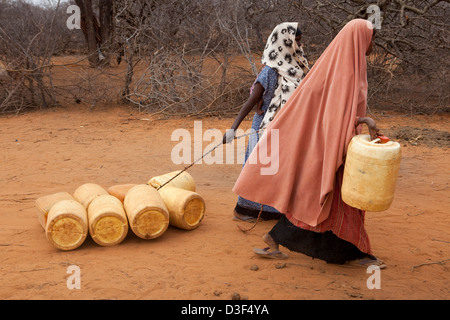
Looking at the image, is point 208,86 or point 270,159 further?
point 208,86

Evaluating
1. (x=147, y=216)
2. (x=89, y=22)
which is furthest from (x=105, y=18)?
(x=147, y=216)

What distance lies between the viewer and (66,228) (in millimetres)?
3463

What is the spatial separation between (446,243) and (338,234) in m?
1.34

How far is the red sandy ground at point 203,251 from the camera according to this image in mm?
2949

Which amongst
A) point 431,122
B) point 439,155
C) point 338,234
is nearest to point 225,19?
point 431,122

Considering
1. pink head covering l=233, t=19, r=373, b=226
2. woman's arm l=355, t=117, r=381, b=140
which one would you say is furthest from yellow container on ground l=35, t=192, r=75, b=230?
woman's arm l=355, t=117, r=381, b=140

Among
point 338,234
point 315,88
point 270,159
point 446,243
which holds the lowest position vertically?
point 446,243

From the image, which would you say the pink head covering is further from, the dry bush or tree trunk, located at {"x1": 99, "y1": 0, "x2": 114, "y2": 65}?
tree trunk, located at {"x1": 99, "y1": 0, "x2": 114, "y2": 65}

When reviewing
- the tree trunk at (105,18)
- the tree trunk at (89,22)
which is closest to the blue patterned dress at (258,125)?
the tree trunk at (89,22)

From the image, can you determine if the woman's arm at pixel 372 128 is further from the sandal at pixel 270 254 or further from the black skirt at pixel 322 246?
the sandal at pixel 270 254

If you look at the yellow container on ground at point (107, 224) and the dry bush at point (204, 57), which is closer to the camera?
the yellow container on ground at point (107, 224)

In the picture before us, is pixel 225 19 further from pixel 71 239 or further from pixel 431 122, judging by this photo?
pixel 71 239

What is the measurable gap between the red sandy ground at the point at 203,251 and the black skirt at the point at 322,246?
10 centimetres

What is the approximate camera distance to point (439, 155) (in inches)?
259
